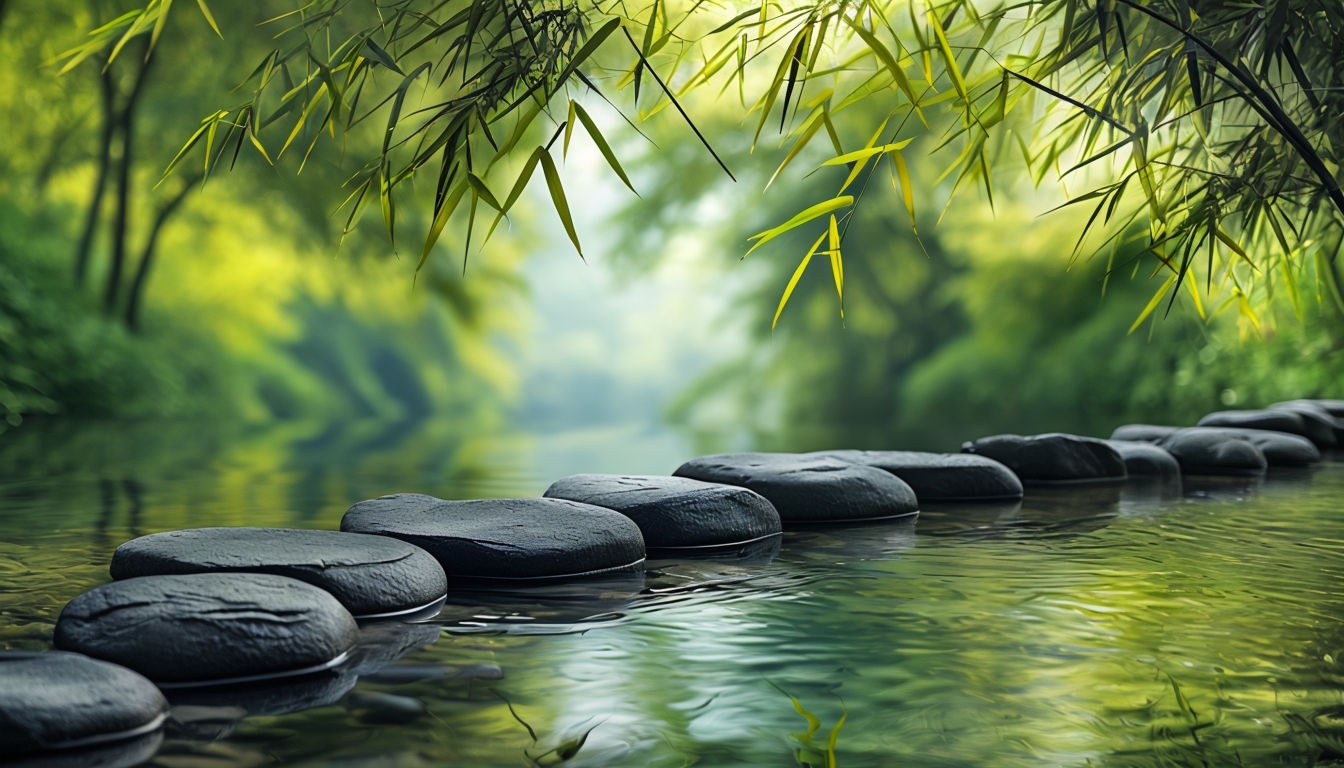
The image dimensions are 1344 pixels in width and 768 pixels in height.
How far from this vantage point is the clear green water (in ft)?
5.16

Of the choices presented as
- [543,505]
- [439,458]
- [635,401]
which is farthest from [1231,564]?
[635,401]

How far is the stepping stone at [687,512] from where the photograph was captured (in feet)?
10.6

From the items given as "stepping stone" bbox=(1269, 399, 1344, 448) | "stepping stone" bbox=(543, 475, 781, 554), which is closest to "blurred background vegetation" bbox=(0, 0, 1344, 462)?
"stepping stone" bbox=(1269, 399, 1344, 448)

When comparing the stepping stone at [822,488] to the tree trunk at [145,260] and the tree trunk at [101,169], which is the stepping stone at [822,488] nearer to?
the tree trunk at [101,169]

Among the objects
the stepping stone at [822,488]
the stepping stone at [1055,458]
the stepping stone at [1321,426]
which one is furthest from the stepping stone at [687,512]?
the stepping stone at [1321,426]

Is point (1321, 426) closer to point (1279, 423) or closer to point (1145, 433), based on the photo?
point (1279, 423)

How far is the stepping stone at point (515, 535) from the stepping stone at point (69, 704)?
1.09m

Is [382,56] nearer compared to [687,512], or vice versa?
[382,56]

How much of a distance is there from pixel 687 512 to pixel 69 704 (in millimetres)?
1875

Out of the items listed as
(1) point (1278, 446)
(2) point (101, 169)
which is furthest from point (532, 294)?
(1) point (1278, 446)

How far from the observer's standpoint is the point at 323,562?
2.37 metres

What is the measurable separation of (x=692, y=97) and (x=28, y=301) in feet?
30.9

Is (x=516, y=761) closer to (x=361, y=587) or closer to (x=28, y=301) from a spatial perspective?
(x=361, y=587)

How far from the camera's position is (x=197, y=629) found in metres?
1.91
